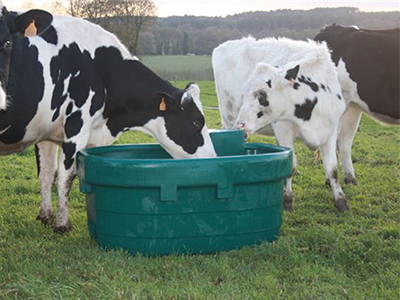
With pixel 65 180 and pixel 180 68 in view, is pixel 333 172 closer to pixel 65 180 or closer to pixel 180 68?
pixel 65 180

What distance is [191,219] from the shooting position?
4.55 meters

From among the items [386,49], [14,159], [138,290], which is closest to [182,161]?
[138,290]

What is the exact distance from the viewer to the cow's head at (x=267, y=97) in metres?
6.29

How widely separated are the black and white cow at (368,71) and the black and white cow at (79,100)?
114 inches

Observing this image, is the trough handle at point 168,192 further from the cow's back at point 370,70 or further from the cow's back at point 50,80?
the cow's back at point 370,70

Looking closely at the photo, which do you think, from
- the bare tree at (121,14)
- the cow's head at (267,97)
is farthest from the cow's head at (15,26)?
the bare tree at (121,14)

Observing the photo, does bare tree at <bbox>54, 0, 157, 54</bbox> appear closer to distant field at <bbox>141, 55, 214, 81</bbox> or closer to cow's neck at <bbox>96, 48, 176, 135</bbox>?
distant field at <bbox>141, 55, 214, 81</bbox>

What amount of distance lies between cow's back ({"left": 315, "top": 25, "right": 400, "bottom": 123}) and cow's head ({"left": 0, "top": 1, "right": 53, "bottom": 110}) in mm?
4225

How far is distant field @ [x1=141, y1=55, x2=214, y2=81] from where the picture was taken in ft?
120

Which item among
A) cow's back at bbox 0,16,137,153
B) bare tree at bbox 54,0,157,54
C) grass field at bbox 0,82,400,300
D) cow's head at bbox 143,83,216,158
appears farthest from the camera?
bare tree at bbox 54,0,157,54

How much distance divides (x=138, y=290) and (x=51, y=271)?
0.78 meters

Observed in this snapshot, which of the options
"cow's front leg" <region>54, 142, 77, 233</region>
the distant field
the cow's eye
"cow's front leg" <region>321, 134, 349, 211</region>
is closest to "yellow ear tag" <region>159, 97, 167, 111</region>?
the cow's eye

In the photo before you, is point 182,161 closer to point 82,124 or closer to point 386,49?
point 82,124

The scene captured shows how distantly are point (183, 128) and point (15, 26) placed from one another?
5.77ft
